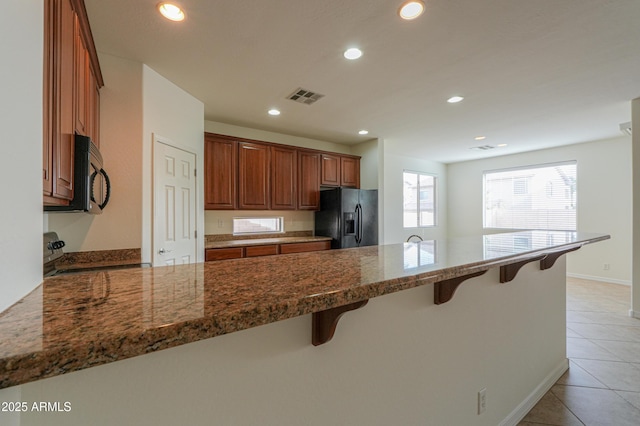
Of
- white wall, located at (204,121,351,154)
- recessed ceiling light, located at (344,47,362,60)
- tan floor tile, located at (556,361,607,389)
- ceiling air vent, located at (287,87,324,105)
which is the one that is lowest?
tan floor tile, located at (556,361,607,389)

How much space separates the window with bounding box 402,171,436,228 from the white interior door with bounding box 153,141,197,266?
16.5 feet

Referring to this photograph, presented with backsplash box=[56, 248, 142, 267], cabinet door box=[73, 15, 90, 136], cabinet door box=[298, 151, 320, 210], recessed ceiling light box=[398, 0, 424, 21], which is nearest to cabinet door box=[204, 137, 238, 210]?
cabinet door box=[298, 151, 320, 210]

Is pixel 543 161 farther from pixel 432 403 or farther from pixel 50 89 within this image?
pixel 50 89

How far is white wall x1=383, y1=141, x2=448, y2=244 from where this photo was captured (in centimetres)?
619

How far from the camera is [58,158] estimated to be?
132cm

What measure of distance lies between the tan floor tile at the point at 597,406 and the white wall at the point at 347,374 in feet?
1.24

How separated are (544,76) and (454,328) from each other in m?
2.83

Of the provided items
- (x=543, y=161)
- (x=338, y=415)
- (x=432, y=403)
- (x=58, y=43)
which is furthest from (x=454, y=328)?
(x=543, y=161)

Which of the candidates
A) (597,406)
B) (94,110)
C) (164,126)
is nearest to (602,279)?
(597,406)

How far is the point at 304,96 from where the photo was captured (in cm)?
326

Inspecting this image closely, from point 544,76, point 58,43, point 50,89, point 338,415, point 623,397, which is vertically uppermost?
point 544,76

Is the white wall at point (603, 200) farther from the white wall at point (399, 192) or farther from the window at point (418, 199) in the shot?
the window at point (418, 199)

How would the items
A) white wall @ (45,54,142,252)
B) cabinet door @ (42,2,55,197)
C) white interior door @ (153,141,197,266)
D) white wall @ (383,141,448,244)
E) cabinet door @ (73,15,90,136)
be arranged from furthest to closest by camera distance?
1. white wall @ (383,141,448,244)
2. white interior door @ (153,141,197,266)
3. white wall @ (45,54,142,252)
4. cabinet door @ (73,15,90,136)
5. cabinet door @ (42,2,55,197)

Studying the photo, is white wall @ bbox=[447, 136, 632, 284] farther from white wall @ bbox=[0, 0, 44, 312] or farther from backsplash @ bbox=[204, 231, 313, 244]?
white wall @ bbox=[0, 0, 44, 312]
